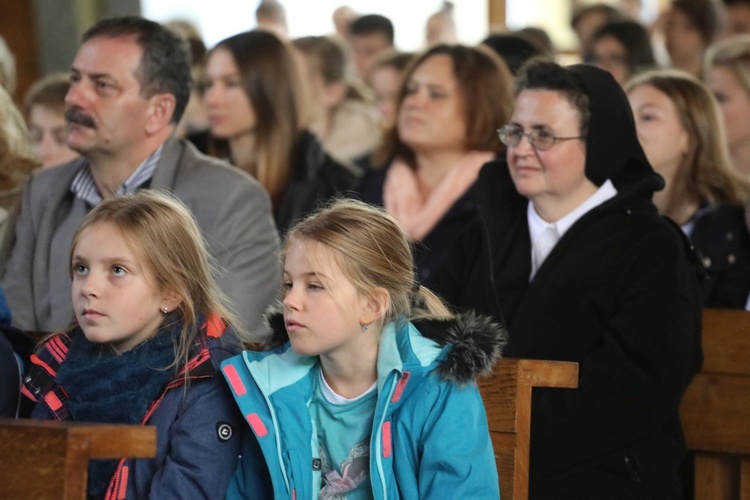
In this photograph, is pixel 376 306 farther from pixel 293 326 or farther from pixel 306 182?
pixel 306 182

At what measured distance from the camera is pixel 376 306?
243 cm

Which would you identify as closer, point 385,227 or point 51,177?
point 385,227

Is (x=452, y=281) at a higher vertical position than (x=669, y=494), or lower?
higher

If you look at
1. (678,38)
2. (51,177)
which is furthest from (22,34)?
(51,177)

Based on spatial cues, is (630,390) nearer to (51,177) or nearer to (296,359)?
(296,359)

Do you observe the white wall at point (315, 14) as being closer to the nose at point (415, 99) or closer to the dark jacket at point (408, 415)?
the nose at point (415, 99)

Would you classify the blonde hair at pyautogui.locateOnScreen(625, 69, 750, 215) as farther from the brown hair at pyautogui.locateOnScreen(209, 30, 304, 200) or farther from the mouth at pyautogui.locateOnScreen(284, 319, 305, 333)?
the mouth at pyautogui.locateOnScreen(284, 319, 305, 333)

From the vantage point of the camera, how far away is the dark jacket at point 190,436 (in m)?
2.38

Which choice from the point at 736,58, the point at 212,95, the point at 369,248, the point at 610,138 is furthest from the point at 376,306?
the point at 736,58

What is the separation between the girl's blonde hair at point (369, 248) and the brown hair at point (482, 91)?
207 cm

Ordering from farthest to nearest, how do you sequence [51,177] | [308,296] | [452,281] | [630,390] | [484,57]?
1. [484,57]
2. [51,177]
3. [452,281]
4. [630,390]
5. [308,296]

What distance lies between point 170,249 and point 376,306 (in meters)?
0.44

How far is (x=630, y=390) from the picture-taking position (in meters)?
2.86

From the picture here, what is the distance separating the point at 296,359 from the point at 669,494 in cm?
102
